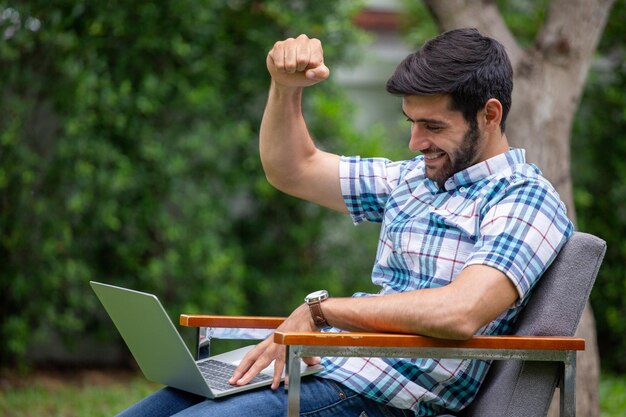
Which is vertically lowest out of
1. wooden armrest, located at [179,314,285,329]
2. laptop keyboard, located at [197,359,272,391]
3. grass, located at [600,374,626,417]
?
grass, located at [600,374,626,417]

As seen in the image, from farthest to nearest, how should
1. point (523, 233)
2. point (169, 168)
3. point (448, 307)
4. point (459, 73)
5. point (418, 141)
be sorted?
1. point (169, 168)
2. point (418, 141)
3. point (459, 73)
4. point (523, 233)
5. point (448, 307)

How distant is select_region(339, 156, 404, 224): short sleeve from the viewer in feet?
10.2

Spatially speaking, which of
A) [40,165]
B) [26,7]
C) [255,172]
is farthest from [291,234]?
[26,7]

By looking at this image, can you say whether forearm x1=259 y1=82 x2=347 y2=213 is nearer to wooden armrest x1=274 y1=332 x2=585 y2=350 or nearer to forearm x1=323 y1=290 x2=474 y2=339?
forearm x1=323 y1=290 x2=474 y2=339

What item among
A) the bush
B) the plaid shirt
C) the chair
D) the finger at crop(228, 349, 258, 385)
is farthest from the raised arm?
the bush

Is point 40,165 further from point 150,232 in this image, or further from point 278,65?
point 278,65

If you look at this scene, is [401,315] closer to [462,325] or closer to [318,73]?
[462,325]

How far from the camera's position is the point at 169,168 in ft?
18.2

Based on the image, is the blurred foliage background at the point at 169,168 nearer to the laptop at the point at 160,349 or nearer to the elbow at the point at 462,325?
the laptop at the point at 160,349

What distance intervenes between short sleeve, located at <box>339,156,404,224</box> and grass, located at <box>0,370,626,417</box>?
226 cm

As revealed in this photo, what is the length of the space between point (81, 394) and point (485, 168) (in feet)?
10.9

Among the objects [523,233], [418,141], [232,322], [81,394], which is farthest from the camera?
[81,394]

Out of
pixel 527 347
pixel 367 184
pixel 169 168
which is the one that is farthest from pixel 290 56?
pixel 169 168

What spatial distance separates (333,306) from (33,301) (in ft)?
10.7
